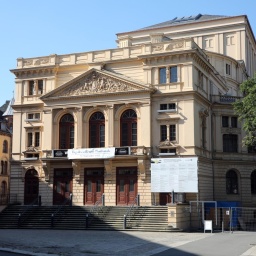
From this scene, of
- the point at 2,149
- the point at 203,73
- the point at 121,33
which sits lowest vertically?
the point at 2,149

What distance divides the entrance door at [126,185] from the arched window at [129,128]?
2.65 m

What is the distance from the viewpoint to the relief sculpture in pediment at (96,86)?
46.0 m

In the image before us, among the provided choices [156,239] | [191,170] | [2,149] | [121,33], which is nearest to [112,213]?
[191,170]

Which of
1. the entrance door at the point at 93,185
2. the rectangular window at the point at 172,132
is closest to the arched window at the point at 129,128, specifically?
the rectangular window at the point at 172,132

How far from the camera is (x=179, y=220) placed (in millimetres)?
38812

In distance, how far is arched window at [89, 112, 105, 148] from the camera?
46.7 meters

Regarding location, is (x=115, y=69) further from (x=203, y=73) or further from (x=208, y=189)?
(x=208, y=189)

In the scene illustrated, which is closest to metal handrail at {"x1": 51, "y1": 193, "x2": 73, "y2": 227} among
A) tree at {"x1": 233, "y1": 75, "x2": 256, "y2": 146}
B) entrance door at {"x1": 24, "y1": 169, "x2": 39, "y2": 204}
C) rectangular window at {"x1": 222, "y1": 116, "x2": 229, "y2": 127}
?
entrance door at {"x1": 24, "y1": 169, "x2": 39, "y2": 204}

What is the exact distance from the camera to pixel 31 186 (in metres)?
48.6

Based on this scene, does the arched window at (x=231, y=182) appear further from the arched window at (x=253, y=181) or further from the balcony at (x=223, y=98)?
the balcony at (x=223, y=98)

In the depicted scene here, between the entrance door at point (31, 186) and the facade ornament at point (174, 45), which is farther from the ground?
the facade ornament at point (174, 45)

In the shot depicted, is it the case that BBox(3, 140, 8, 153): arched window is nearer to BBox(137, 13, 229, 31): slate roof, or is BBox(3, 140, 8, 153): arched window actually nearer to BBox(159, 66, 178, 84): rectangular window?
BBox(137, 13, 229, 31): slate roof

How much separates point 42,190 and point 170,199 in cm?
1327

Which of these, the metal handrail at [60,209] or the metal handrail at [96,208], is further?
the metal handrail at [60,209]
